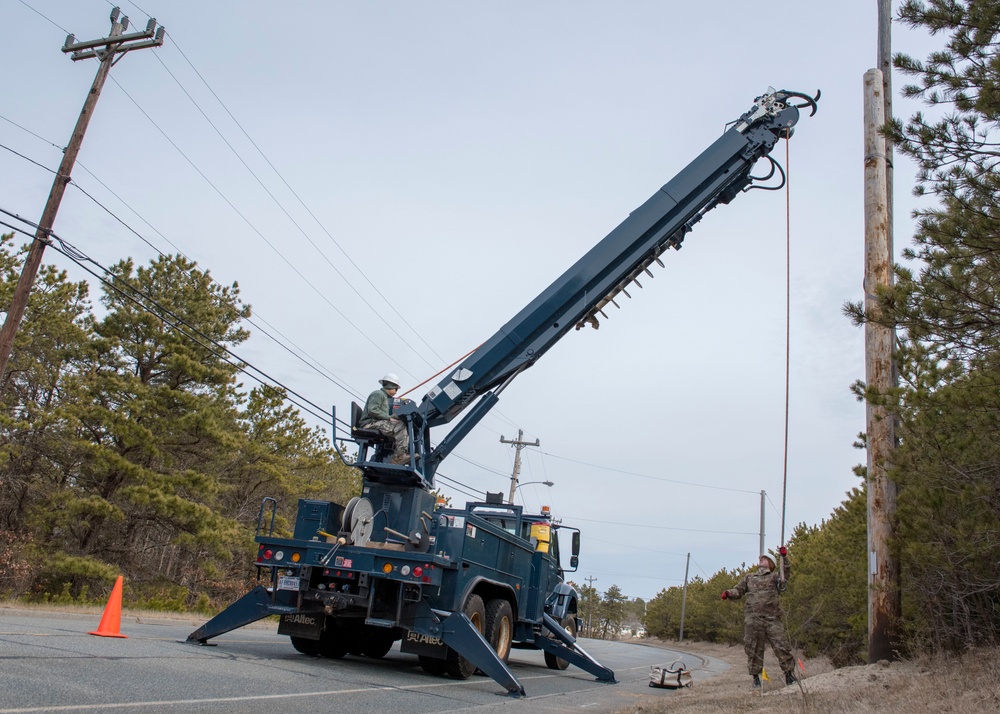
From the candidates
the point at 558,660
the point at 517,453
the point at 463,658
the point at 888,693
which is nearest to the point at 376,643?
the point at 463,658

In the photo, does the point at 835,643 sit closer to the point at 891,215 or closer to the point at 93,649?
the point at 891,215

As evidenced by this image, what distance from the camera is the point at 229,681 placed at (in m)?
6.69

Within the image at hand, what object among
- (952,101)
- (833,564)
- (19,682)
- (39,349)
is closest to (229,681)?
(19,682)

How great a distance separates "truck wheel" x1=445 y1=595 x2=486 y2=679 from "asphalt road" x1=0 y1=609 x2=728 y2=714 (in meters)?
0.11

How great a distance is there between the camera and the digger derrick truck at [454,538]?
29.1 ft

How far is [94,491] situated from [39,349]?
4529mm

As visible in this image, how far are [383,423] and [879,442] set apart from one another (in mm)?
6000

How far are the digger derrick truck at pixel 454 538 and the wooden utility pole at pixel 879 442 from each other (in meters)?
1.70

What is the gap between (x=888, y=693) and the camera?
7.42 m

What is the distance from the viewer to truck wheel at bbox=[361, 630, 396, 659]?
422 inches

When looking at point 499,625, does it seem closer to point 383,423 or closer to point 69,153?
point 383,423

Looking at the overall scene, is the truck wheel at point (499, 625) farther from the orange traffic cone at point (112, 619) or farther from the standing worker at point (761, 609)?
the orange traffic cone at point (112, 619)

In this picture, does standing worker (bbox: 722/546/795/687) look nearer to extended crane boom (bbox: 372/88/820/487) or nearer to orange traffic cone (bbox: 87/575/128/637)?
extended crane boom (bbox: 372/88/820/487)

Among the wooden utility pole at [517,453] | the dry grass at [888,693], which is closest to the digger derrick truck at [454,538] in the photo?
the dry grass at [888,693]
